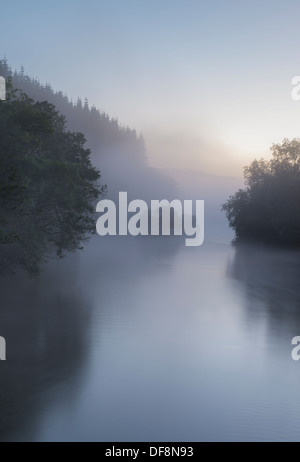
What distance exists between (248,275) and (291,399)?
4254 cm

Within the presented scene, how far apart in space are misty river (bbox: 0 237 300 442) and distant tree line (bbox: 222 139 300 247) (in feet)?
168

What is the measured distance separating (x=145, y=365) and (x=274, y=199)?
76.6 meters

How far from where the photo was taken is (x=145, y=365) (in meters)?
19.0

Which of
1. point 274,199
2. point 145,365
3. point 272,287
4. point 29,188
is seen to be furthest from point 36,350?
point 274,199

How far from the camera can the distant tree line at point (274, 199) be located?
297 ft

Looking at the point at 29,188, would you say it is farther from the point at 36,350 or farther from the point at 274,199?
the point at 274,199

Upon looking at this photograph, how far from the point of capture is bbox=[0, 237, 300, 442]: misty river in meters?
12.9

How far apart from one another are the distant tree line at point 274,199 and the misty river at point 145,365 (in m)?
51.1

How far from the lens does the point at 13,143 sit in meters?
28.9

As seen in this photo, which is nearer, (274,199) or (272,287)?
(272,287)

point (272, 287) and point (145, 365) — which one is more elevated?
point (272, 287)

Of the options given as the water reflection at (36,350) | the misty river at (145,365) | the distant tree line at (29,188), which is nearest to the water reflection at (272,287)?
the misty river at (145,365)

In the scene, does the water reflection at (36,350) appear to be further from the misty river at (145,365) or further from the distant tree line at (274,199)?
the distant tree line at (274,199)
